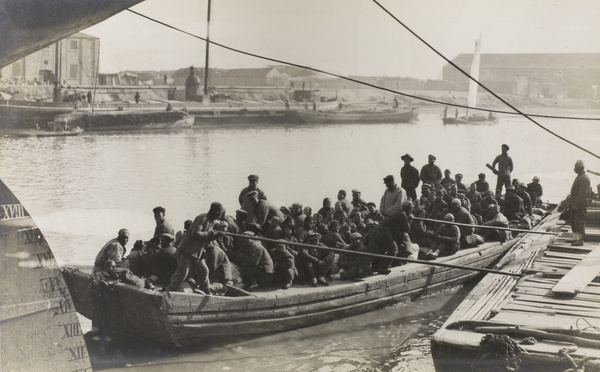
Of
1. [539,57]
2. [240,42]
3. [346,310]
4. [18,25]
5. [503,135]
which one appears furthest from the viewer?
[503,135]

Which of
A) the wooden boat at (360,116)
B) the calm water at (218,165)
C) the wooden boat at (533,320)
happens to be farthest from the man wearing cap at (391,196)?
the wooden boat at (360,116)

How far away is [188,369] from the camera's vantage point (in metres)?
8.58

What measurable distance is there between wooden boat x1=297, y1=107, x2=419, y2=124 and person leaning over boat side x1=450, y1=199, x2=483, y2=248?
17355mm

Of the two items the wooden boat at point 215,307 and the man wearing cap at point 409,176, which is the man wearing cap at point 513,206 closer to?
the man wearing cap at point 409,176

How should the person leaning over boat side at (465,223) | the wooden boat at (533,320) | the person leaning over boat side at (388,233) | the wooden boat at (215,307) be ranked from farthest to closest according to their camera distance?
the person leaning over boat side at (465,223) < the person leaning over boat side at (388,233) < the wooden boat at (215,307) < the wooden boat at (533,320)

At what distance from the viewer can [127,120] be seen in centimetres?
2545

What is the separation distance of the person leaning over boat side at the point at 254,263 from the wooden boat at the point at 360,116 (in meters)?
19.9

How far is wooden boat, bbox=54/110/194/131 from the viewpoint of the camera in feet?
76.9

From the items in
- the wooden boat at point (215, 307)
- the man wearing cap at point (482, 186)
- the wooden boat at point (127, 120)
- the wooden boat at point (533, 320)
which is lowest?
the wooden boat at point (215, 307)

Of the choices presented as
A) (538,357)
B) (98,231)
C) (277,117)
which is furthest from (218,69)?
(538,357)

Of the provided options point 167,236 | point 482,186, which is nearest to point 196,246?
point 167,236

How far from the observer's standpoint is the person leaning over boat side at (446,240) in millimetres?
11180

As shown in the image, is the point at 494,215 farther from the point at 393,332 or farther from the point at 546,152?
the point at 546,152

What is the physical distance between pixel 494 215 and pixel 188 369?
22.1 feet
